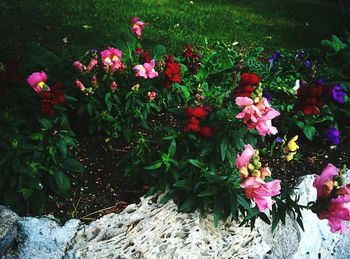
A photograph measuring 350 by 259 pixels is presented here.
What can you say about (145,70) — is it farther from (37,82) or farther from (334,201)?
(334,201)

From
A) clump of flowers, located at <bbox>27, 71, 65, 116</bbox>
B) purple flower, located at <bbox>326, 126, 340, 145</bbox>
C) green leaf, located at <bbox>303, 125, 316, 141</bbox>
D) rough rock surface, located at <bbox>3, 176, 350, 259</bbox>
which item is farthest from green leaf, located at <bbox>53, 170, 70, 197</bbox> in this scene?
purple flower, located at <bbox>326, 126, 340, 145</bbox>

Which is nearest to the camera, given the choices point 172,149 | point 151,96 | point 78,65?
point 172,149

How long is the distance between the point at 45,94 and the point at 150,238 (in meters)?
1.14

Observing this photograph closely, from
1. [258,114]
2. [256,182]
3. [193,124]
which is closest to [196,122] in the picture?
[193,124]

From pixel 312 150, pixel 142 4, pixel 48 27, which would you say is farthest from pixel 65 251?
pixel 142 4

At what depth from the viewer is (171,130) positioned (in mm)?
3217

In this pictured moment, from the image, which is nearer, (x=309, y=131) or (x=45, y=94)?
(x=45, y=94)

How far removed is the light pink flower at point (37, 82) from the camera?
322 cm

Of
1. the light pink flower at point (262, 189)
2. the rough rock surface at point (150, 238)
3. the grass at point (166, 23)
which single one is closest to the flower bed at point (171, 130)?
the light pink flower at point (262, 189)

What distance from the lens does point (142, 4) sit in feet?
24.0

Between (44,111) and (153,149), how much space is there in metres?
0.77

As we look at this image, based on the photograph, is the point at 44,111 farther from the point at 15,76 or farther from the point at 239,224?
the point at 239,224

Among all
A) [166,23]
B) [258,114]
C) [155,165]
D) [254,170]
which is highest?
[258,114]

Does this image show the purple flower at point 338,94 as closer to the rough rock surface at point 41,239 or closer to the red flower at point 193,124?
the red flower at point 193,124
